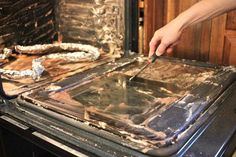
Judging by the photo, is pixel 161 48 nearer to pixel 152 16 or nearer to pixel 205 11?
pixel 205 11

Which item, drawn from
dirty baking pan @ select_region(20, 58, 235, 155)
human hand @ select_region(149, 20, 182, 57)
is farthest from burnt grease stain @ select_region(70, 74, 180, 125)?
human hand @ select_region(149, 20, 182, 57)

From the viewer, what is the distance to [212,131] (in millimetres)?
602

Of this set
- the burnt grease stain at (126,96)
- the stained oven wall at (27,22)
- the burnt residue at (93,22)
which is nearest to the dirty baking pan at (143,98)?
the burnt grease stain at (126,96)

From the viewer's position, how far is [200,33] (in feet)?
3.53

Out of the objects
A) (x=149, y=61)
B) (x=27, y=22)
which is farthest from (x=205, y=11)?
(x=27, y=22)

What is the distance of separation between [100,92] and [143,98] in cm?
13

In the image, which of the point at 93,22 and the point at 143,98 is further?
the point at 93,22

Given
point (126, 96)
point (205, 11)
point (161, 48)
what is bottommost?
point (126, 96)

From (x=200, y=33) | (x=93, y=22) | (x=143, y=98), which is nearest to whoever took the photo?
(x=143, y=98)

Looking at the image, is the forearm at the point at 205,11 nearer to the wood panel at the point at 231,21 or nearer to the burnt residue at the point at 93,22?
the wood panel at the point at 231,21

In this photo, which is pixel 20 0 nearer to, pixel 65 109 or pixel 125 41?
pixel 125 41

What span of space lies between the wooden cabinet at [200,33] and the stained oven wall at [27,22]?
0.48 metres

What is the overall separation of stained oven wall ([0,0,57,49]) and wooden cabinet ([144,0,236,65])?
1.58ft

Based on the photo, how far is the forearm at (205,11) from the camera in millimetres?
771
